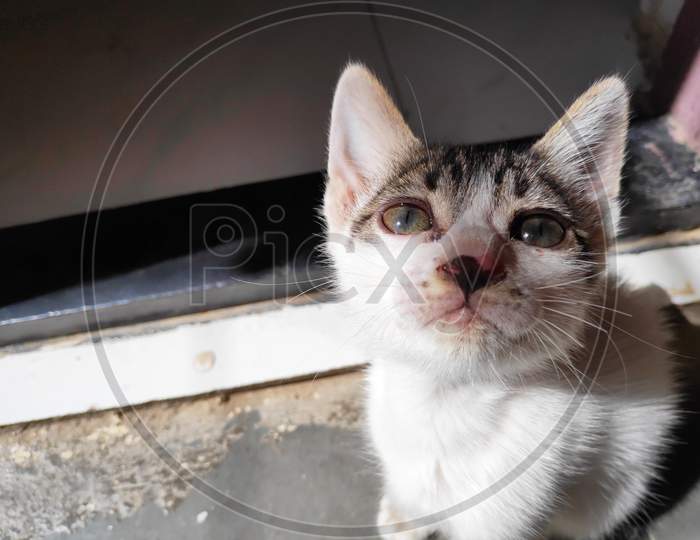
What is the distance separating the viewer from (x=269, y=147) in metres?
1.24

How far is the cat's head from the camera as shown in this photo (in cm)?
58

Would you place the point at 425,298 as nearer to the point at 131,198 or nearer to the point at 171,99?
the point at 131,198

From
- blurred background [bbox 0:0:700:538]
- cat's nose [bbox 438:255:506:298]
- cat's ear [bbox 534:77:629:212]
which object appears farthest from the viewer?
blurred background [bbox 0:0:700:538]

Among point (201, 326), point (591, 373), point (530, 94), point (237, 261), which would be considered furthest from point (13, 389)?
point (530, 94)

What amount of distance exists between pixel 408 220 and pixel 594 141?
268 millimetres

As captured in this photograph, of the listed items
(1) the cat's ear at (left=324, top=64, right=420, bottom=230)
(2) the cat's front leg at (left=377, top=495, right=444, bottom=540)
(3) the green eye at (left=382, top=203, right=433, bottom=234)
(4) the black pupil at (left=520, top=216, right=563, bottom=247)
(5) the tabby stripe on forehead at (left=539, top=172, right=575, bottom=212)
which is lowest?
(2) the cat's front leg at (left=377, top=495, right=444, bottom=540)

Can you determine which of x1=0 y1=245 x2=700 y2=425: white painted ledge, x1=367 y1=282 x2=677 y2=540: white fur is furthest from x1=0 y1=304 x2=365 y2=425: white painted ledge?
x1=367 y1=282 x2=677 y2=540: white fur

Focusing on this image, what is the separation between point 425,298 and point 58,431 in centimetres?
86

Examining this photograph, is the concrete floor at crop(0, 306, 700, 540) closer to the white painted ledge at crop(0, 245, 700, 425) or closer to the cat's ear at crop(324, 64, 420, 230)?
the white painted ledge at crop(0, 245, 700, 425)

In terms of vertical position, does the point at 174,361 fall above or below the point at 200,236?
below

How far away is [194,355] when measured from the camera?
1.10m

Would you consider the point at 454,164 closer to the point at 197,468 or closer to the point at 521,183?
the point at 521,183

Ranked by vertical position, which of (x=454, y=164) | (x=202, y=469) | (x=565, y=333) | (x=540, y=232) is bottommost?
(x=202, y=469)

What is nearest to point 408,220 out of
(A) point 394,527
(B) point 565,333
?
(B) point 565,333
